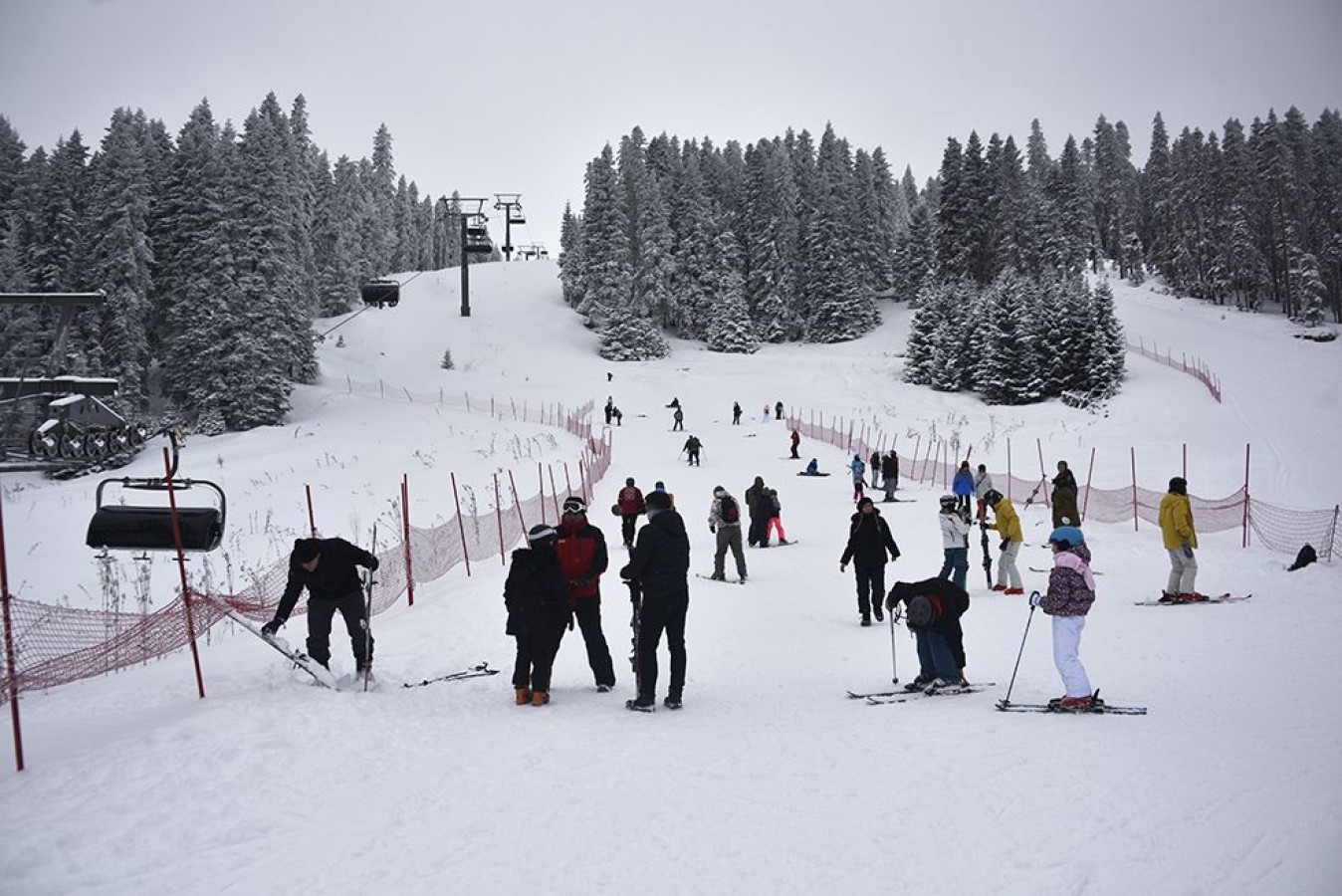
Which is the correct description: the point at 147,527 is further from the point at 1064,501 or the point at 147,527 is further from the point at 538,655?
the point at 1064,501

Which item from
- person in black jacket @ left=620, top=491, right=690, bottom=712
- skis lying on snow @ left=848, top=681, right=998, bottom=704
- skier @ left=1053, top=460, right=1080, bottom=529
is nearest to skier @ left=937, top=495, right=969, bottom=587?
skier @ left=1053, top=460, right=1080, bottom=529

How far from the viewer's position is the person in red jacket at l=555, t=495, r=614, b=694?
8.39 metres

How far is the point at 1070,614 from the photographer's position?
744 centimetres

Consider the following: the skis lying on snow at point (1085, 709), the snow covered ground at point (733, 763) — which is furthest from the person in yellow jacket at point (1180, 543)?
the skis lying on snow at point (1085, 709)

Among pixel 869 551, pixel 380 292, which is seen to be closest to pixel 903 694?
pixel 869 551

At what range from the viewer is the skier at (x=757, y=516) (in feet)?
62.9

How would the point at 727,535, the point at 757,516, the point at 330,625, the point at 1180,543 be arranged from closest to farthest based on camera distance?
the point at 330,625, the point at 1180,543, the point at 727,535, the point at 757,516

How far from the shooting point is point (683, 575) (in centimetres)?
797

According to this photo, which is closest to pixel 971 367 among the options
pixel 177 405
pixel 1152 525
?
pixel 1152 525

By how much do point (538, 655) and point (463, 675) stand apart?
1370 mm

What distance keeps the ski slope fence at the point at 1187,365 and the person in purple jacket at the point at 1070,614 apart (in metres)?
40.3

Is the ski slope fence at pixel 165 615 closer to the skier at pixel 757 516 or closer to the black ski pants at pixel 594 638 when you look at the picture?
the black ski pants at pixel 594 638

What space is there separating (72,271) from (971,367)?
54.9 meters

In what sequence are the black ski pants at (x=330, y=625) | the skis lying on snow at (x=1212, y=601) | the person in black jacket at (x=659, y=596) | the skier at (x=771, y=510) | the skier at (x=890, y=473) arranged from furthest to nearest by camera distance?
1. the skier at (x=890, y=473)
2. the skier at (x=771, y=510)
3. the skis lying on snow at (x=1212, y=601)
4. the black ski pants at (x=330, y=625)
5. the person in black jacket at (x=659, y=596)
